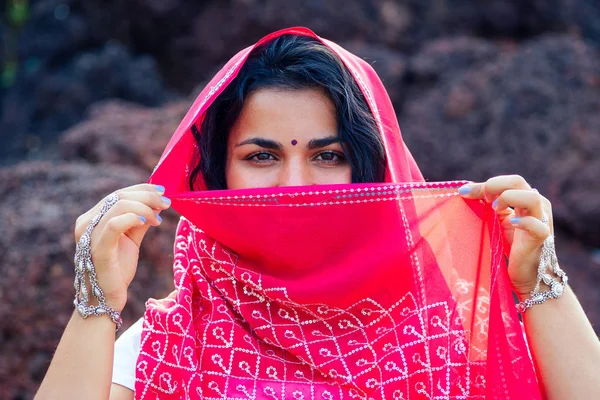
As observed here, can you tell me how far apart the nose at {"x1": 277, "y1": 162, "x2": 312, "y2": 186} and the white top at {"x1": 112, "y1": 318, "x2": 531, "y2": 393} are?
596mm

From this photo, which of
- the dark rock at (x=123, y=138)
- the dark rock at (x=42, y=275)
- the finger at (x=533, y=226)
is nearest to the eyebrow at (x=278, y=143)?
the finger at (x=533, y=226)

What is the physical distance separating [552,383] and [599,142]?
3.05 m

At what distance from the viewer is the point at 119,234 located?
1.72 metres

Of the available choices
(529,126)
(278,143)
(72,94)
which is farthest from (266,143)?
(72,94)

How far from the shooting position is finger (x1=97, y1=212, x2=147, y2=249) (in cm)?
171

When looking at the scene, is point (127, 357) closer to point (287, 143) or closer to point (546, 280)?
point (287, 143)

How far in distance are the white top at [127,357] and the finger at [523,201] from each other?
3.41ft

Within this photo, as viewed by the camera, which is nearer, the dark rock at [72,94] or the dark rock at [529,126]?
the dark rock at [529,126]

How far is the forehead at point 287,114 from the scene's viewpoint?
1.89 metres

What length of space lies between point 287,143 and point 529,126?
3027 mm

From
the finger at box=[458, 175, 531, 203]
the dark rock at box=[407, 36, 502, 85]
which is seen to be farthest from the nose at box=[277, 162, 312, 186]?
the dark rock at box=[407, 36, 502, 85]

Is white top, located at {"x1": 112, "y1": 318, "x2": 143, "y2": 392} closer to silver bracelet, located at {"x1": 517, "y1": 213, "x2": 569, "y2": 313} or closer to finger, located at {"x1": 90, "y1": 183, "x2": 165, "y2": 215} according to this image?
finger, located at {"x1": 90, "y1": 183, "x2": 165, "y2": 215}

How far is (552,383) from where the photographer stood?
5.50 ft

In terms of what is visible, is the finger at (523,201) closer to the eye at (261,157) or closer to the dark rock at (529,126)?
the eye at (261,157)
